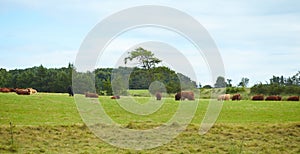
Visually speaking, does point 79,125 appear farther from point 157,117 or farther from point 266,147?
point 266,147

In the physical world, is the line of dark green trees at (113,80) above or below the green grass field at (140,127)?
above

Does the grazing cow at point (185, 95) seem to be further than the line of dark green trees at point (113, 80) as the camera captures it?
Yes

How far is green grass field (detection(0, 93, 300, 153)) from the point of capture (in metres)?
16.0

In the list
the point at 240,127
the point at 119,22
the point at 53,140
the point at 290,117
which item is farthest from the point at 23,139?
the point at 290,117

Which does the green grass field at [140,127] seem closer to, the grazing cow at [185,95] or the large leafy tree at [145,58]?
the large leafy tree at [145,58]

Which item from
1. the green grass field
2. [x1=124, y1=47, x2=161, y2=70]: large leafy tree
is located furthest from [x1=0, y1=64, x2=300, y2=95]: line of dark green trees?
the green grass field

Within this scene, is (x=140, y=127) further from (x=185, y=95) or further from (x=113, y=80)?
(x=185, y=95)

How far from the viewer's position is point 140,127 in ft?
61.4

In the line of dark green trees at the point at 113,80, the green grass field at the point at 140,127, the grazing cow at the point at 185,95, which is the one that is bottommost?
the green grass field at the point at 140,127

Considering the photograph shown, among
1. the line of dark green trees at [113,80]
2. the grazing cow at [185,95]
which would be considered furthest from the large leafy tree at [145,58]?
the grazing cow at [185,95]

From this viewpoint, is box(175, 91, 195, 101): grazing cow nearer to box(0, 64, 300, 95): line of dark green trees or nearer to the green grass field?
box(0, 64, 300, 95): line of dark green trees

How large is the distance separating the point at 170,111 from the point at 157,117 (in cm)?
237

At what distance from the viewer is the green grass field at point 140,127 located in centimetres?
1603

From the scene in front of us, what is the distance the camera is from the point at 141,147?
16.3 m
